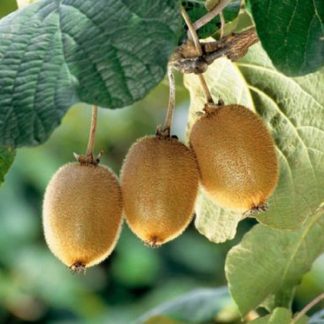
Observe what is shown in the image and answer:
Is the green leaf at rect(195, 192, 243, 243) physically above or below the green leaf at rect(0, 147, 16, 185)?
below

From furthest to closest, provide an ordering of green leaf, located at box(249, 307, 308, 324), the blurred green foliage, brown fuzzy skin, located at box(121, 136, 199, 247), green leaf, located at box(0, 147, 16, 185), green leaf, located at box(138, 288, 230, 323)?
the blurred green foliage
green leaf, located at box(138, 288, 230, 323)
green leaf, located at box(249, 307, 308, 324)
green leaf, located at box(0, 147, 16, 185)
brown fuzzy skin, located at box(121, 136, 199, 247)

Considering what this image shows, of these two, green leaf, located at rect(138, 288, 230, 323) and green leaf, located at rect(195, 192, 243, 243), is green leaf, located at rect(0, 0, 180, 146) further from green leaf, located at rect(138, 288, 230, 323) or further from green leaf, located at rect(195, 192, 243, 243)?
green leaf, located at rect(138, 288, 230, 323)

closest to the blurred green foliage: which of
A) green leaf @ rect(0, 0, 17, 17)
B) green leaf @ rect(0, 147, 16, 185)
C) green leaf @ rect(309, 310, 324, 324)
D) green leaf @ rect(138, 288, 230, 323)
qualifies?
green leaf @ rect(0, 0, 17, 17)

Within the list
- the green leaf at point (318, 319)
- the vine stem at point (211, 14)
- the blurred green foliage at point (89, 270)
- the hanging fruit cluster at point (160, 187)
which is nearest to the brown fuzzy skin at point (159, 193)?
the hanging fruit cluster at point (160, 187)

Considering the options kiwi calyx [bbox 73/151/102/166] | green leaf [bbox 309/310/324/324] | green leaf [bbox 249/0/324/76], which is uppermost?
green leaf [bbox 249/0/324/76]

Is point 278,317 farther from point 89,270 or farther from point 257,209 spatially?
point 89,270
